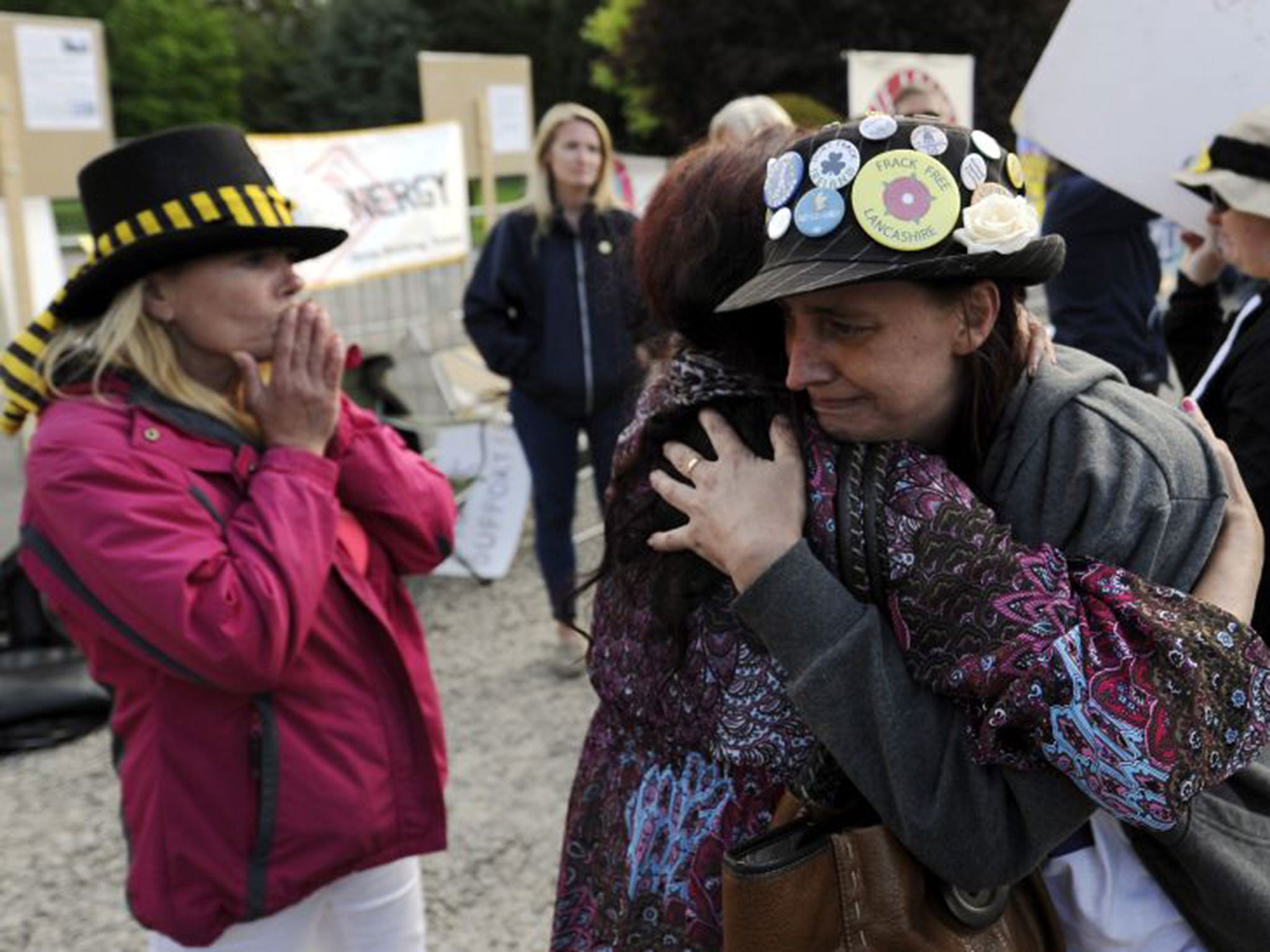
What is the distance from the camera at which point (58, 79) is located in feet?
15.4

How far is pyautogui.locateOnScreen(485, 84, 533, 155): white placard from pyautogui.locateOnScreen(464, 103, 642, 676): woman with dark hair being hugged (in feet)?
8.74

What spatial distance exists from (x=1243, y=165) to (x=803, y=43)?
2084cm

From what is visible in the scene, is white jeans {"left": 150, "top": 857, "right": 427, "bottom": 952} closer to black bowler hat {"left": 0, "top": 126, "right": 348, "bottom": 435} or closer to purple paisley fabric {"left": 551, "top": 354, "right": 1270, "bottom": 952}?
purple paisley fabric {"left": 551, "top": 354, "right": 1270, "bottom": 952}

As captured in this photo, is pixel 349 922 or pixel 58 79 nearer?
pixel 349 922

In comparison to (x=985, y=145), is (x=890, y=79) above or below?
above

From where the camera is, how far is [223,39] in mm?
44562

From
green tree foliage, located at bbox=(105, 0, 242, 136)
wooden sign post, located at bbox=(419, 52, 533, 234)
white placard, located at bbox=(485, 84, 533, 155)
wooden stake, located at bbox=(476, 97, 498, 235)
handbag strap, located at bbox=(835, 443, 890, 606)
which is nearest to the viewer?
handbag strap, located at bbox=(835, 443, 890, 606)

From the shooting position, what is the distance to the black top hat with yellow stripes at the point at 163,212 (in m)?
1.88

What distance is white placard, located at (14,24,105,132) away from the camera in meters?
4.61

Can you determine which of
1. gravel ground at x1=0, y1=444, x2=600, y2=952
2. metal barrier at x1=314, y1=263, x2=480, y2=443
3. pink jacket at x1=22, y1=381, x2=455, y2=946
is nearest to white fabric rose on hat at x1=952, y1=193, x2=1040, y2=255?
pink jacket at x1=22, y1=381, x2=455, y2=946

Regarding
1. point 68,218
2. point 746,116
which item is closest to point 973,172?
point 746,116

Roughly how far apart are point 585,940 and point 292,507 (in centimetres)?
80

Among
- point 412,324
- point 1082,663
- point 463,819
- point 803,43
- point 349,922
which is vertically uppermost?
point 803,43

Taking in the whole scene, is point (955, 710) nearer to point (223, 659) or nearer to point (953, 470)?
point (953, 470)
